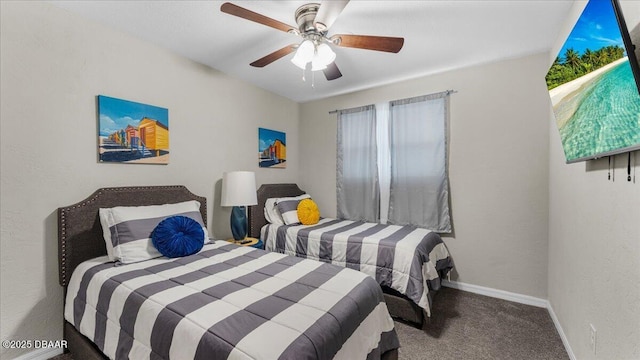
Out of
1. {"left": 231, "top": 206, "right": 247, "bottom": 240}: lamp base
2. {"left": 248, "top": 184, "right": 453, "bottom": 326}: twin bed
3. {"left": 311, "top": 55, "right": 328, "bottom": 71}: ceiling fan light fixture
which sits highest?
{"left": 311, "top": 55, "right": 328, "bottom": 71}: ceiling fan light fixture

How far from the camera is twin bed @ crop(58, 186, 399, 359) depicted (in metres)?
1.05

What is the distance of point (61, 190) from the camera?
192cm

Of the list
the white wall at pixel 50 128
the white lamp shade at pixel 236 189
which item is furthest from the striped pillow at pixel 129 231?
the white lamp shade at pixel 236 189

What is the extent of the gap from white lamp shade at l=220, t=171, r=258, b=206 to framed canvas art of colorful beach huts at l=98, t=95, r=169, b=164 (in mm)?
605

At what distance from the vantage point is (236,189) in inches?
109

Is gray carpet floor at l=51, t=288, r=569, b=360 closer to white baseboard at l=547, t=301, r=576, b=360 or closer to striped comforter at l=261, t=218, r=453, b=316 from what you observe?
white baseboard at l=547, t=301, r=576, b=360

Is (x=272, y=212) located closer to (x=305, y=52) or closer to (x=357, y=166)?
(x=357, y=166)

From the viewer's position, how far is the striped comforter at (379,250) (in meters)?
2.20

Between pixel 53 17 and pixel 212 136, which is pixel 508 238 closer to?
pixel 212 136

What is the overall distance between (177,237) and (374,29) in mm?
2279

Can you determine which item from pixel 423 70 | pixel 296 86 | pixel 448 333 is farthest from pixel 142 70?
pixel 448 333

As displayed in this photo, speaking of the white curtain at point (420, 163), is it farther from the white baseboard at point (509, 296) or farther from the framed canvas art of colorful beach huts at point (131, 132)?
the framed canvas art of colorful beach huts at point (131, 132)

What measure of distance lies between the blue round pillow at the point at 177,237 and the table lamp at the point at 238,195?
66 centimetres

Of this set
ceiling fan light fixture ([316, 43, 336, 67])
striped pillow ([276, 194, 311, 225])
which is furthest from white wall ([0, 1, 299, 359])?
ceiling fan light fixture ([316, 43, 336, 67])
